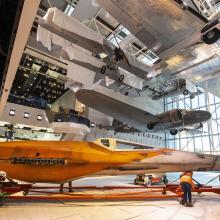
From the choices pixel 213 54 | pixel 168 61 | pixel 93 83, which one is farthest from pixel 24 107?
pixel 213 54

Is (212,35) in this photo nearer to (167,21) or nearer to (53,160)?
(167,21)

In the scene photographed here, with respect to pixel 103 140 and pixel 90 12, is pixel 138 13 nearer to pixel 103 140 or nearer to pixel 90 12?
pixel 103 140

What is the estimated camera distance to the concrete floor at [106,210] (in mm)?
3194

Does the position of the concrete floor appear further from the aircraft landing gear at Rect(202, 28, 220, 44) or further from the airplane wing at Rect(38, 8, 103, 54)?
the airplane wing at Rect(38, 8, 103, 54)

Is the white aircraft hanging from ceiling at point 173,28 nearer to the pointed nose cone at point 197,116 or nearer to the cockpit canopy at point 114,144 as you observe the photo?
the pointed nose cone at point 197,116

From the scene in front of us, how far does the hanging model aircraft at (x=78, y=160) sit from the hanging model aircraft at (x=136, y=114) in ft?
15.0

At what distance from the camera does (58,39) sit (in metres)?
8.70

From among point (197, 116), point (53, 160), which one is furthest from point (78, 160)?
point (197, 116)

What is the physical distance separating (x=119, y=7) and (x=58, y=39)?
11.6 ft

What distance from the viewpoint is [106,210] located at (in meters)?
3.63

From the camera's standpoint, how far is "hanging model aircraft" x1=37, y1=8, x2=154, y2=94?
7.39m

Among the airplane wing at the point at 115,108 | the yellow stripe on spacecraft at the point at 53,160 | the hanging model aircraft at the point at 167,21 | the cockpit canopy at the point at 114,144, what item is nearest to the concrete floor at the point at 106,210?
the yellow stripe on spacecraft at the point at 53,160

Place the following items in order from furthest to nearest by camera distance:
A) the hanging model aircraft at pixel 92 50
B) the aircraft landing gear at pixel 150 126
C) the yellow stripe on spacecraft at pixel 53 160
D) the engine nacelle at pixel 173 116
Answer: the aircraft landing gear at pixel 150 126, the engine nacelle at pixel 173 116, the hanging model aircraft at pixel 92 50, the yellow stripe on spacecraft at pixel 53 160

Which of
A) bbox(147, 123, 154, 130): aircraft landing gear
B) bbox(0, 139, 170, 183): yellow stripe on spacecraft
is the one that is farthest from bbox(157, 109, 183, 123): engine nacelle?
bbox(0, 139, 170, 183): yellow stripe on spacecraft
